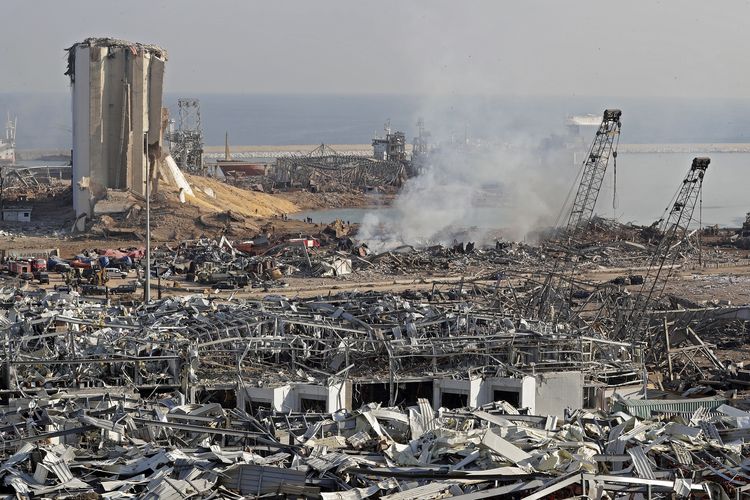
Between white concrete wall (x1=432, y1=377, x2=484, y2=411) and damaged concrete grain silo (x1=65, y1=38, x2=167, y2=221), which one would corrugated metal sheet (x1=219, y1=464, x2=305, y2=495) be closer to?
white concrete wall (x1=432, y1=377, x2=484, y2=411)

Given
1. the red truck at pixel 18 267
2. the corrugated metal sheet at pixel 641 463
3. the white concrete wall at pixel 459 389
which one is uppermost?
the corrugated metal sheet at pixel 641 463

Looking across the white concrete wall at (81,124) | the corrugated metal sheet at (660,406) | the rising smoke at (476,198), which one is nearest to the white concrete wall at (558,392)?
the corrugated metal sheet at (660,406)

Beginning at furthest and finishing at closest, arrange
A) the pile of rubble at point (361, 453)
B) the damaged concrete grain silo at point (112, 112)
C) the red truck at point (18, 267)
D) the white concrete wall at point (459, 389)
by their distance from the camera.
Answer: the damaged concrete grain silo at point (112, 112)
the red truck at point (18, 267)
the white concrete wall at point (459, 389)
the pile of rubble at point (361, 453)

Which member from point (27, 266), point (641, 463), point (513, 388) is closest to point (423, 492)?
point (641, 463)

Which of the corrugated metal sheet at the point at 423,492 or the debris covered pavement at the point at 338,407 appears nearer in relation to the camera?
the corrugated metal sheet at the point at 423,492

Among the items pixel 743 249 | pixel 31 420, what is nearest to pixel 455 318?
pixel 31 420

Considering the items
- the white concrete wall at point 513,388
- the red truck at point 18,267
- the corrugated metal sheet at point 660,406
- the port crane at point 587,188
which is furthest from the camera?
the red truck at point 18,267

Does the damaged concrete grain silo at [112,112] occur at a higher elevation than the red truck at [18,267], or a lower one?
higher

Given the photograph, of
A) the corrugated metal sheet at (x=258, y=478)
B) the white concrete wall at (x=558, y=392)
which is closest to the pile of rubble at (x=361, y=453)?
the corrugated metal sheet at (x=258, y=478)

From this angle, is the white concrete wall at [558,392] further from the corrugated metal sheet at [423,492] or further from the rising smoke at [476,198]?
the rising smoke at [476,198]
